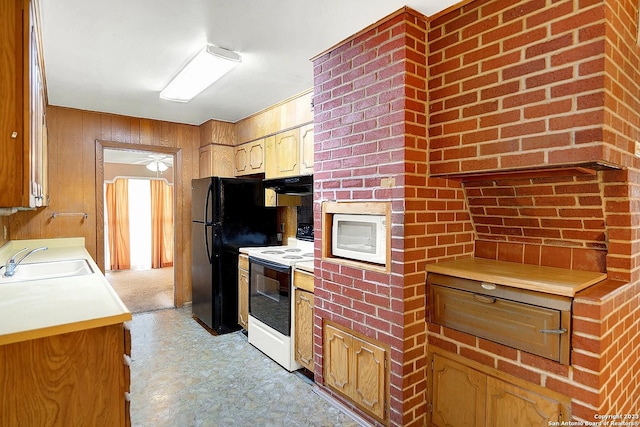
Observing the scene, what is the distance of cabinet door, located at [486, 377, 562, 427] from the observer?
149 centimetres

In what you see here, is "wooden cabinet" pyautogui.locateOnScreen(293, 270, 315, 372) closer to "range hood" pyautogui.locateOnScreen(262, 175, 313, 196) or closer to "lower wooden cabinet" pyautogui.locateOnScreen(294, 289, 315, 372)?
"lower wooden cabinet" pyautogui.locateOnScreen(294, 289, 315, 372)

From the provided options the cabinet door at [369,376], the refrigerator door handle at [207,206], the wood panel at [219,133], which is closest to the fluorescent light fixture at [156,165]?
the wood panel at [219,133]

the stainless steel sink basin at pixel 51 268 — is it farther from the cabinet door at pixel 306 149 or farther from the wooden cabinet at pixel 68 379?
the cabinet door at pixel 306 149

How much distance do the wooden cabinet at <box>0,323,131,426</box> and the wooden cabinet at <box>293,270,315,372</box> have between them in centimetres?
130

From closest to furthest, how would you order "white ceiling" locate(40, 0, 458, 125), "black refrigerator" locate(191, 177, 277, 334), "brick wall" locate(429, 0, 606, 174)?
"brick wall" locate(429, 0, 606, 174)
"white ceiling" locate(40, 0, 458, 125)
"black refrigerator" locate(191, 177, 277, 334)

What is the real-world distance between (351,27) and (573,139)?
4.20ft

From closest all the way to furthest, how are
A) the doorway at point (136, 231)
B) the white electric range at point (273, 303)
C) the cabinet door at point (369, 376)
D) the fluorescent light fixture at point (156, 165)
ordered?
the cabinet door at point (369, 376)
the white electric range at point (273, 303)
the doorway at point (136, 231)
the fluorescent light fixture at point (156, 165)

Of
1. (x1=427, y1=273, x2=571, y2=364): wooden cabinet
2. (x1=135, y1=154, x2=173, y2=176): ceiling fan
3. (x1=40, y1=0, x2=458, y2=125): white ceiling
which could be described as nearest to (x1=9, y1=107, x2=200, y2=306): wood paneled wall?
(x1=40, y1=0, x2=458, y2=125): white ceiling

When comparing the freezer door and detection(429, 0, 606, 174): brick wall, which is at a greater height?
detection(429, 0, 606, 174): brick wall

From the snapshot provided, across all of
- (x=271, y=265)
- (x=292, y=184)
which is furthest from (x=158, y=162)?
(x=271, y=265)

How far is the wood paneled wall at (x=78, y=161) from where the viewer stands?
3.59m

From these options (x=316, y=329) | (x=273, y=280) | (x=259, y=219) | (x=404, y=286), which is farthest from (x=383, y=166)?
(x=259, y=219)

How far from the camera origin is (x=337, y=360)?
7.32 ft

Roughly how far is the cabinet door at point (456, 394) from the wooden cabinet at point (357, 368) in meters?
0.28
